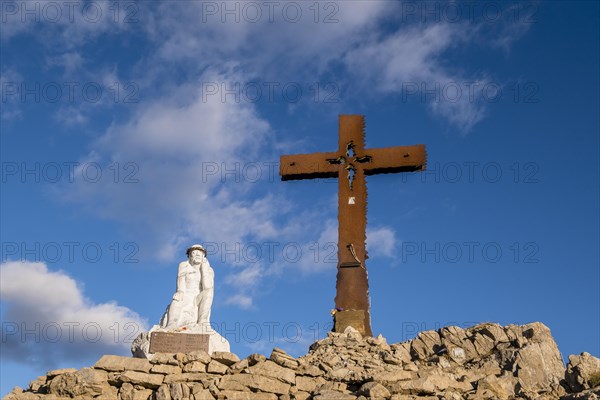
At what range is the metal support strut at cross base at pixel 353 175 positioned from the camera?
15.0 meters

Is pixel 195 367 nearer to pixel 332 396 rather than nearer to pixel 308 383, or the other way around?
pixel 308 383

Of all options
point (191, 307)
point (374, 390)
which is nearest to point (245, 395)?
point (374, 390)

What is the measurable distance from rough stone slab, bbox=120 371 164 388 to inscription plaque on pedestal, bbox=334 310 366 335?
4.65 meters

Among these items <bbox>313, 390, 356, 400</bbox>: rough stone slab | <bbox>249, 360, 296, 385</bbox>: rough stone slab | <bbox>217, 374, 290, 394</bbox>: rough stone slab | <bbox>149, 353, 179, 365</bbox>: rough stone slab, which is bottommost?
<bbox>313, 390, 356, 400</bbox>: rough stone slab

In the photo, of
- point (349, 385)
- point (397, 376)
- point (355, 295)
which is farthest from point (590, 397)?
point (355, 295)

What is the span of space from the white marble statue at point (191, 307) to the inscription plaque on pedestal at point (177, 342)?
0.10 metres

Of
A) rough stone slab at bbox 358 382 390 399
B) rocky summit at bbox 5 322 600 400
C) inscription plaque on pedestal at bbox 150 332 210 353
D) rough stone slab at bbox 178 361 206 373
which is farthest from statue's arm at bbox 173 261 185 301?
rough stone slab at bbox 358 382 390 399

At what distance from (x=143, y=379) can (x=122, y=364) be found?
24.1 inches

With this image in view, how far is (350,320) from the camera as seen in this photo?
47.5ft

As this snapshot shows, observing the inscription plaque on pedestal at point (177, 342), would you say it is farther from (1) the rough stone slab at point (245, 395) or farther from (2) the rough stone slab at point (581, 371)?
(2) the rough stone slab at point (581, 371)

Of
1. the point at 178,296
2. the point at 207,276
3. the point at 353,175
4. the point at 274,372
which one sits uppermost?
the point at 353,175

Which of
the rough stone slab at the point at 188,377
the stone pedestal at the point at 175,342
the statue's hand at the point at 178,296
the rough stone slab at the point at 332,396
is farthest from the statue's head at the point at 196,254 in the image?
the rough stone slab at the point at 332,396

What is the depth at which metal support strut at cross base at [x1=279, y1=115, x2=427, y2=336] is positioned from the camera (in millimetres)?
14977

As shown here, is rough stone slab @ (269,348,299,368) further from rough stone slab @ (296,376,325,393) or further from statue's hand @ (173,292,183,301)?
statue's hand @ (173,292,183,301)
